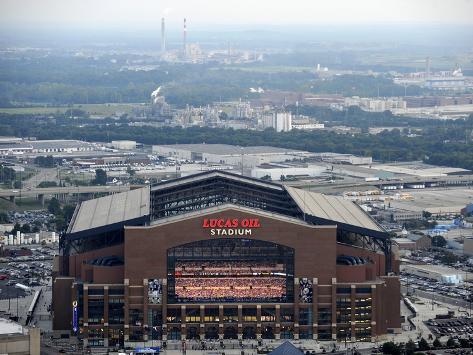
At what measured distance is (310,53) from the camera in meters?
195

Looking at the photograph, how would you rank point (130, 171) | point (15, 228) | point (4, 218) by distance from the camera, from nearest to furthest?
point (15, 228), point (4, 218), point (130, 171)

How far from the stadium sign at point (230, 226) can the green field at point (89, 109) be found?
69.2m

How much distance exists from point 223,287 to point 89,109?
77258 mm

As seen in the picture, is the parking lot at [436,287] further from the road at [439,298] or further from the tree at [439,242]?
the tree at [439,242]

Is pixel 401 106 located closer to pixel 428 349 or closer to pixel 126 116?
pixel 126 116

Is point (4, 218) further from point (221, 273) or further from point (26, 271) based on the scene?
point (221, 273)

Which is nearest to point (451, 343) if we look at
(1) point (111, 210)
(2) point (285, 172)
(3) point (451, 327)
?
(3) point (451, 327)

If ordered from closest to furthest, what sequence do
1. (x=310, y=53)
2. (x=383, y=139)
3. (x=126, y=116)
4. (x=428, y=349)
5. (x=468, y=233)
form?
(x=428, y=349), (x=468, y=233), (x=383, y=139), (x=126, y=116), (x=310, y=53)

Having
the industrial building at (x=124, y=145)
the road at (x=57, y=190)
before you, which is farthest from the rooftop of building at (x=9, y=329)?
the industrial building at (x=124, y=145)

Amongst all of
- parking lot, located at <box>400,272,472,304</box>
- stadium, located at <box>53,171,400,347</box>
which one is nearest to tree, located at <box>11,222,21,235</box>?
parking lot, located at <box>400,272,472,304</box>

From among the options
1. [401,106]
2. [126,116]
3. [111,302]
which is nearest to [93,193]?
[111,302]

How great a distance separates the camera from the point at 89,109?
115 metres

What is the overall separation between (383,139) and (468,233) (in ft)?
120

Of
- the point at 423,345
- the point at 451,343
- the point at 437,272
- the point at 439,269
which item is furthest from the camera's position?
the point at 439,269
